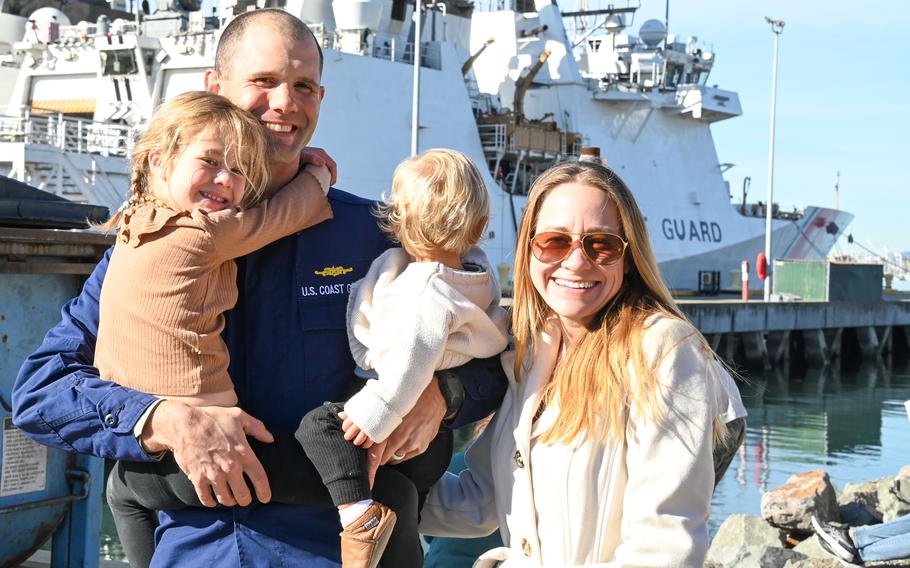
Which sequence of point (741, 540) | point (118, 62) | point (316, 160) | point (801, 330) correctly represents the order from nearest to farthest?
point (316, 160) < point (741, 540) < point (118, 62) < point (801, 330)

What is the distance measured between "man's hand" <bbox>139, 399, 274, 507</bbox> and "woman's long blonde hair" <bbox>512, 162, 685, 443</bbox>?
1.92ft

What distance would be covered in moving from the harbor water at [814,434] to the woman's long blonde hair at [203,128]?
22.9ft

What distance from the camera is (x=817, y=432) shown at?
16.4 metres

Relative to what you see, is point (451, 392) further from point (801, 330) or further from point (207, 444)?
point (801, 330)

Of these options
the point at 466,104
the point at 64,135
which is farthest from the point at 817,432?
the point at 64,135

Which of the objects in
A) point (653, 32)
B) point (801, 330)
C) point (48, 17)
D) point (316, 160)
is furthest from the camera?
point (653, 32)

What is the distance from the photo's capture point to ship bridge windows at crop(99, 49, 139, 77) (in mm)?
22188

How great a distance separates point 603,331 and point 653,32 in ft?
100

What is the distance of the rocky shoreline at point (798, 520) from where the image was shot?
7.24m

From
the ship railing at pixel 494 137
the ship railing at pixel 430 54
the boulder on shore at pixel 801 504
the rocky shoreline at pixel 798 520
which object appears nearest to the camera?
the rocky shoreline at pixel 798 520

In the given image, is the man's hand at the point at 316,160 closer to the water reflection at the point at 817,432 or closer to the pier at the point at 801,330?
the water reflection at the point at 817,432

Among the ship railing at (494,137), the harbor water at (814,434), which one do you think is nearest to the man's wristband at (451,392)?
the harbor water at (814,434)

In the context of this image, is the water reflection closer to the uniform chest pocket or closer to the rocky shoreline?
the rocky shoreline

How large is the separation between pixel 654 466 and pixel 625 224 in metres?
0.49
